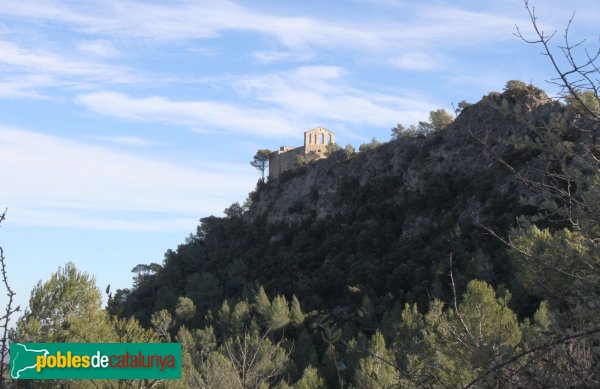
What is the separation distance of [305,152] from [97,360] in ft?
239

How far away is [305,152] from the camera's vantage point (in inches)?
3248

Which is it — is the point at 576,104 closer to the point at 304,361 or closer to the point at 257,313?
the point at 304,361

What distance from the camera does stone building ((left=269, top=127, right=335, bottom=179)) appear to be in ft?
270

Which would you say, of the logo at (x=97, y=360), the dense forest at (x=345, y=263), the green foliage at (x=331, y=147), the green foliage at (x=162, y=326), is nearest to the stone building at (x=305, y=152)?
the green foliage at (x=331, y=147)

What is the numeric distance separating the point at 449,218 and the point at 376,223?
8646 mm

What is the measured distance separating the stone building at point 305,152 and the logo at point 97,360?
69429mm

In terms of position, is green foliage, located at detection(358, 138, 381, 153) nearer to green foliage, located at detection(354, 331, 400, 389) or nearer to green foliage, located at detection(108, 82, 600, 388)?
green foliage, located at detection(108, 82, 600, 388)

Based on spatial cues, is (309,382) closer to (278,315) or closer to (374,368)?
(374,368)

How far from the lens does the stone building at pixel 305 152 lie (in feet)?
270

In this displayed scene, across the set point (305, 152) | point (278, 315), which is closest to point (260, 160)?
point (305, 152)

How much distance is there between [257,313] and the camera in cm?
4478

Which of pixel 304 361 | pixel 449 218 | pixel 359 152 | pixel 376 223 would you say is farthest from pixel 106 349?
pixel 359 152

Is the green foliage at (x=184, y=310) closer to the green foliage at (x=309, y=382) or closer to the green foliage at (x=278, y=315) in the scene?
the green foliage at (x=278, y=315)

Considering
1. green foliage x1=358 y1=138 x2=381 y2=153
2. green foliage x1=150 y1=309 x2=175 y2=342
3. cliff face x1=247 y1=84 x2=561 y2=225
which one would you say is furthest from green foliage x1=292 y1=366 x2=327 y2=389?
green foliage x1=358 y1=138 x2=381 y2=153
